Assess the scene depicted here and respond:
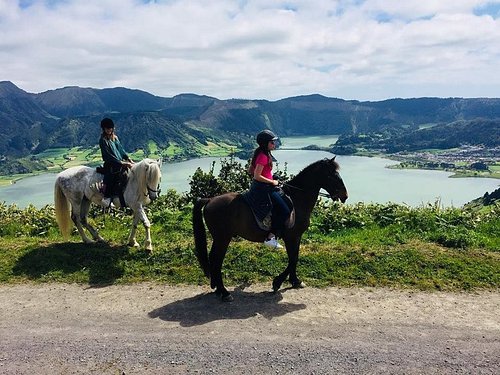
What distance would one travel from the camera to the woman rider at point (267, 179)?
7.23 m

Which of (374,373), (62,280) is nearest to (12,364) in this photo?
(62,280)

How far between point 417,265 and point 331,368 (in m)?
4.09

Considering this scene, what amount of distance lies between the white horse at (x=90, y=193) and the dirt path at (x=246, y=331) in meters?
2.34

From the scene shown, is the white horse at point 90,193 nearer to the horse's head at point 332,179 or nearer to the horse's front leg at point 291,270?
the horse's front leg at point 291,270

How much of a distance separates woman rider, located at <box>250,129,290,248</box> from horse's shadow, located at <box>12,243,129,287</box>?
3.65 metres

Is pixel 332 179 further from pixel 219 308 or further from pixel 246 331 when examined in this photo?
pixel 246 331

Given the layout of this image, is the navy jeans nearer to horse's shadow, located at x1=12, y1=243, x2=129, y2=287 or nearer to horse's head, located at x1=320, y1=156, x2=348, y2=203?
horse's head, located at x1=320, y1=156, x2=348, y2=203

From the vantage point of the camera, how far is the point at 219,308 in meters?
7.01

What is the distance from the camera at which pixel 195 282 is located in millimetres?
8117

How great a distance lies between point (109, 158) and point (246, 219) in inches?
171

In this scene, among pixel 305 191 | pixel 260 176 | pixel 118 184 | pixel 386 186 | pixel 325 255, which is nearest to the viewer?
pixel 260 176

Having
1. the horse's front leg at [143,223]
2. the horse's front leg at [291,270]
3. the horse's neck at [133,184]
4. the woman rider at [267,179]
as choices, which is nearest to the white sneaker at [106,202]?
the horse's neck at [133,184]

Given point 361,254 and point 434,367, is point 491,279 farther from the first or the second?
point 434,367

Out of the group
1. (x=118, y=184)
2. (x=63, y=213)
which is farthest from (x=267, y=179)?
(x=63, y=213)
